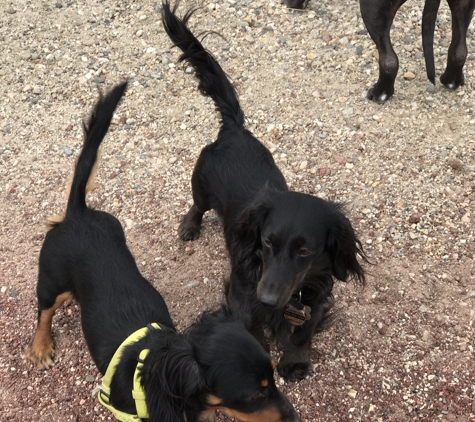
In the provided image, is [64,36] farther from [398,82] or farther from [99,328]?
[99,328]

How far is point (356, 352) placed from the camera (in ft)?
12.4

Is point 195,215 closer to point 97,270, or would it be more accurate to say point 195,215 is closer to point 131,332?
point 97,270

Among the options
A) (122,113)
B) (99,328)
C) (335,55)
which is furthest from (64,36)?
(99,328)

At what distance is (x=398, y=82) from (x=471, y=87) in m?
0.69

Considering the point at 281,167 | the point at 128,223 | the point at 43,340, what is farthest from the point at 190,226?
the point at 43,340

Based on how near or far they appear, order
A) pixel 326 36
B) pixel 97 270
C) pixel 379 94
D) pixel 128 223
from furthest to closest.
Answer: pixel 326 36 < pixel 379 94 < pixel 128 223 < pixel 97 270

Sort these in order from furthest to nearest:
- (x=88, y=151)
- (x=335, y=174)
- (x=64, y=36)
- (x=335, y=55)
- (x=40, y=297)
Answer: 1. (x=64, y=36)
2. (x=335, y=55)
3. (x=335, y=174)
4. (x=40, y=297)
5. (x=88, y=151)

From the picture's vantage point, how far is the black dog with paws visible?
16.1 ft

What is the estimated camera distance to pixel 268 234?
10.1ft

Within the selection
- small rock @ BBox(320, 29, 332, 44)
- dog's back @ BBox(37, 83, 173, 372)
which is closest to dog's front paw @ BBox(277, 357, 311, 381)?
dog's back @ BBox(37, 83, 173, 372)

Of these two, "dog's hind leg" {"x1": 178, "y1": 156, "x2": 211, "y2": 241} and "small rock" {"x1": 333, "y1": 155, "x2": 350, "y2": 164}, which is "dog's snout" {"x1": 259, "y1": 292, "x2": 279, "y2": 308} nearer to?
"dog's hind leg" {"x1": 178, "y1": 156, "x2": 211, "y2": 241}

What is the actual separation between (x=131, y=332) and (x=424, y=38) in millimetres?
3669

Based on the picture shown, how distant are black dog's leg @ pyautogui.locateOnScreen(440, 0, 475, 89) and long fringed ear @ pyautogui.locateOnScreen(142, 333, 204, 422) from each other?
397 cm

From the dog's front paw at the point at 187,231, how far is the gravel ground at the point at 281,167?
0.25 feet
